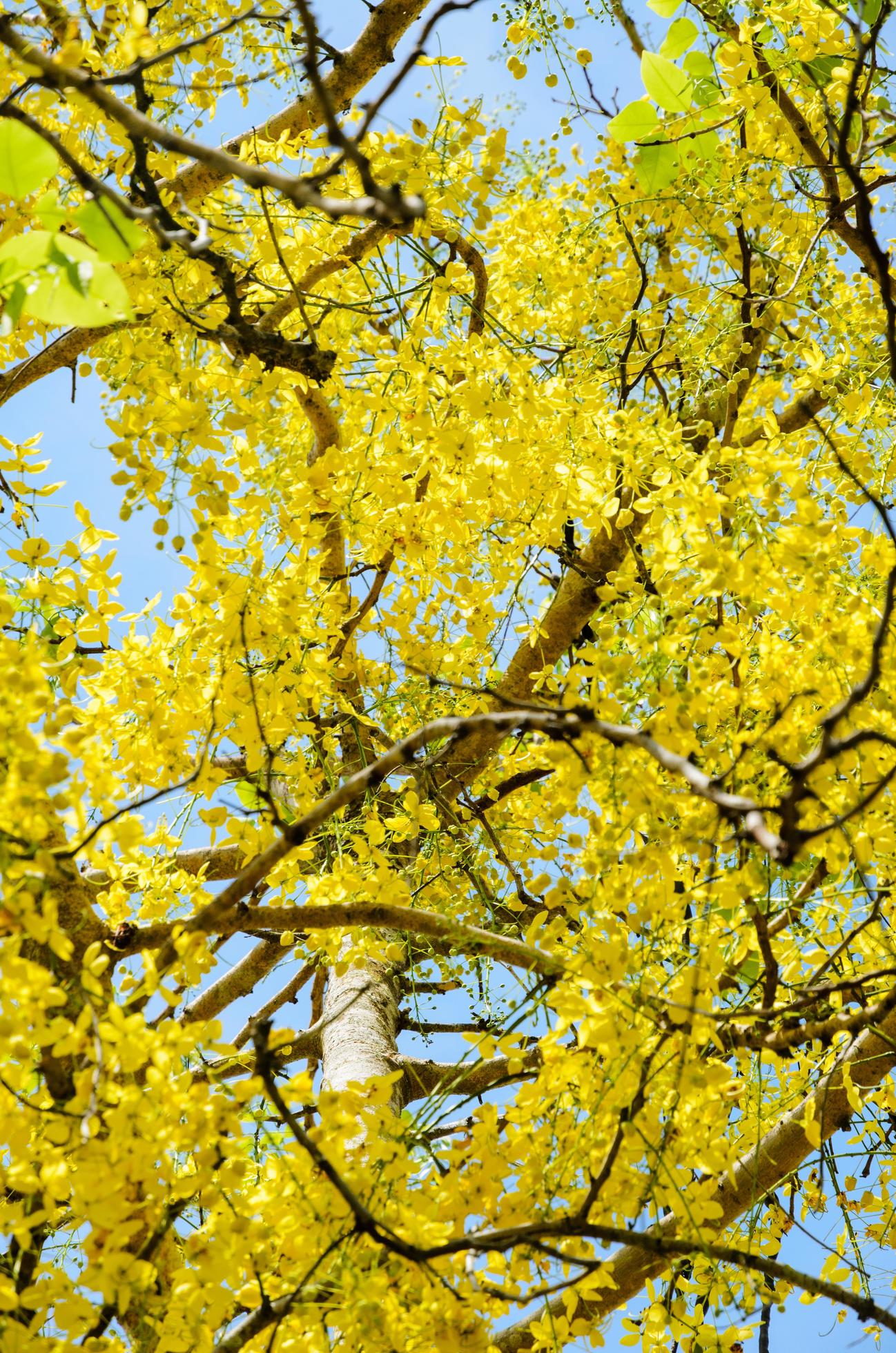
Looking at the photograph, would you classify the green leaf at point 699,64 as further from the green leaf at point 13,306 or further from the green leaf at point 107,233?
the green leaf at point 13,306

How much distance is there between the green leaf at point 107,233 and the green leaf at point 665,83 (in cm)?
129

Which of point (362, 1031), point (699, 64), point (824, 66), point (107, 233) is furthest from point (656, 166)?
point (362, 1031)

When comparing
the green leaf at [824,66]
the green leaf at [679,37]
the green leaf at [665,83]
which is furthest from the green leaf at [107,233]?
the green leaf at [824,66]

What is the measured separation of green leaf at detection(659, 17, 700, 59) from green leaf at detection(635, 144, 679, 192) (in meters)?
0.17

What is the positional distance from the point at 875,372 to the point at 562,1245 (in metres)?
1.51

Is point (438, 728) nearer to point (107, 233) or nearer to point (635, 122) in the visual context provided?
point (107, 233)

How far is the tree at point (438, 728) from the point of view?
1.04m

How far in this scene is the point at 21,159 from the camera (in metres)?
1.05

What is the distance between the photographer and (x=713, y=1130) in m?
1.28

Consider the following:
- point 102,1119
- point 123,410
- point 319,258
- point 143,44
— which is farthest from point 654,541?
point 319,258

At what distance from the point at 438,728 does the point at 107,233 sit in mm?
575

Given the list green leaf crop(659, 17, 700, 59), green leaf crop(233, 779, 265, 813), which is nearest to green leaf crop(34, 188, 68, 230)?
green leaf crop(233, 779, 265, 813)

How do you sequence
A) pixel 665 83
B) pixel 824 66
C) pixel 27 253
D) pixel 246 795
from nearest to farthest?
pixel 27 253
pixel 665 83
pixel 824 66
pixel 246 795

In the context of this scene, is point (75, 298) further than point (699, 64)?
No
